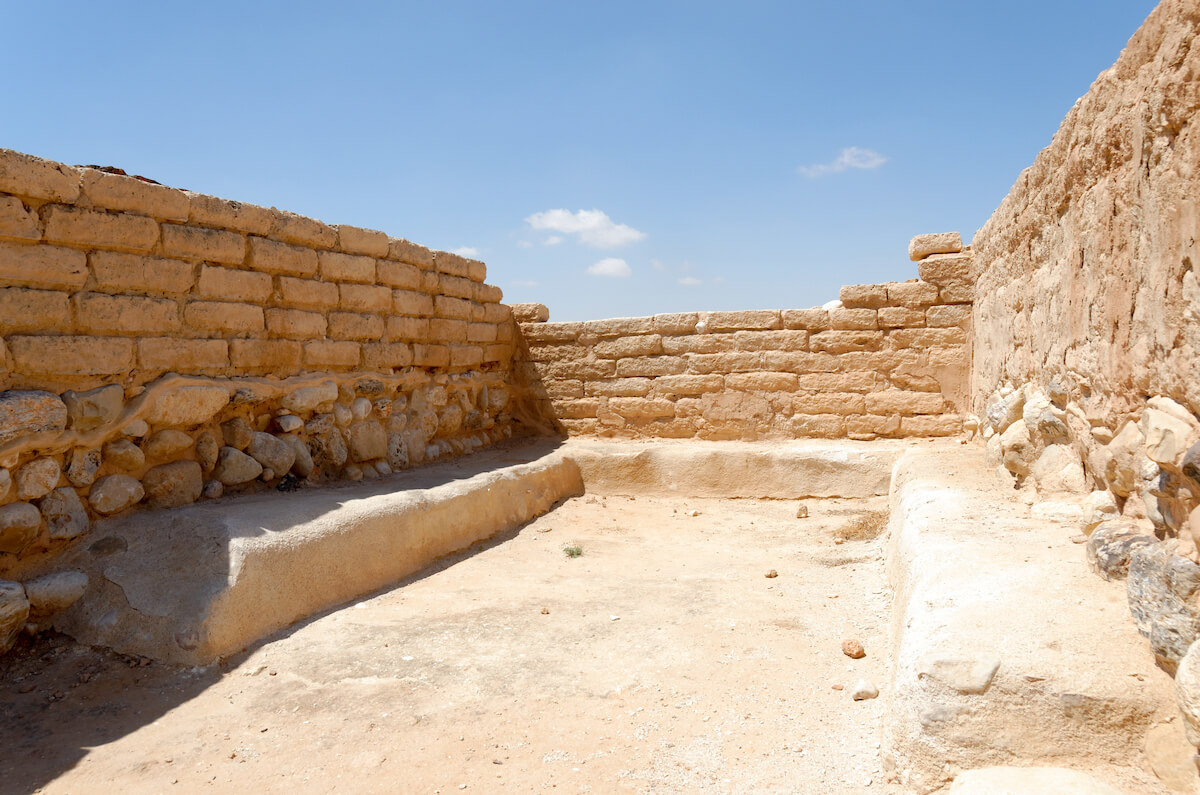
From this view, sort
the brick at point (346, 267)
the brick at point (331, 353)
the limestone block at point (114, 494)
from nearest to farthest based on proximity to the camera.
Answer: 1. the limestone block at point (114, 494)
2. the brick at point (331, 353)
3. the brick at point (346, 267)

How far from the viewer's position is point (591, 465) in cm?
762

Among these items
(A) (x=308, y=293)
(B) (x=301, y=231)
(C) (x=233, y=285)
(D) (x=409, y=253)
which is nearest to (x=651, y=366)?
(D) (x=409, y=253)

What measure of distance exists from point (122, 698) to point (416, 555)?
1894 mm

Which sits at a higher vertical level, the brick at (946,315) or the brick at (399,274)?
the brick at (399,274)

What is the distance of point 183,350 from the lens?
474cm

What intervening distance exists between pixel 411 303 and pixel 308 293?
118cm

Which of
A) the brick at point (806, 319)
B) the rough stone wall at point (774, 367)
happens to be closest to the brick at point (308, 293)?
the rough stone wall at point (774, 367)

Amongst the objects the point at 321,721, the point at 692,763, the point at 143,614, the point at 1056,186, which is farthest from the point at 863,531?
the point at 143,614

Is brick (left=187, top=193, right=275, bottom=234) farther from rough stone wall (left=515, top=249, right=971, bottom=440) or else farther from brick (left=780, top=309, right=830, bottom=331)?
brick (left=780, top=309, right=830, bottom=331)

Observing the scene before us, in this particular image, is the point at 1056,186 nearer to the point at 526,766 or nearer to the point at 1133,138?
the point at 1133,138

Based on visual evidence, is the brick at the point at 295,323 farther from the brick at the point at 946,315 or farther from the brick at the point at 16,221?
the brick at the point at 946,315

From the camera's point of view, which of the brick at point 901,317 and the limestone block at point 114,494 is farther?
the brick at point 901,317

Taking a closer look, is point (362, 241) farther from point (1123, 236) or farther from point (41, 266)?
point (1123, 236)

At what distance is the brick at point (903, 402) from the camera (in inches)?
285
